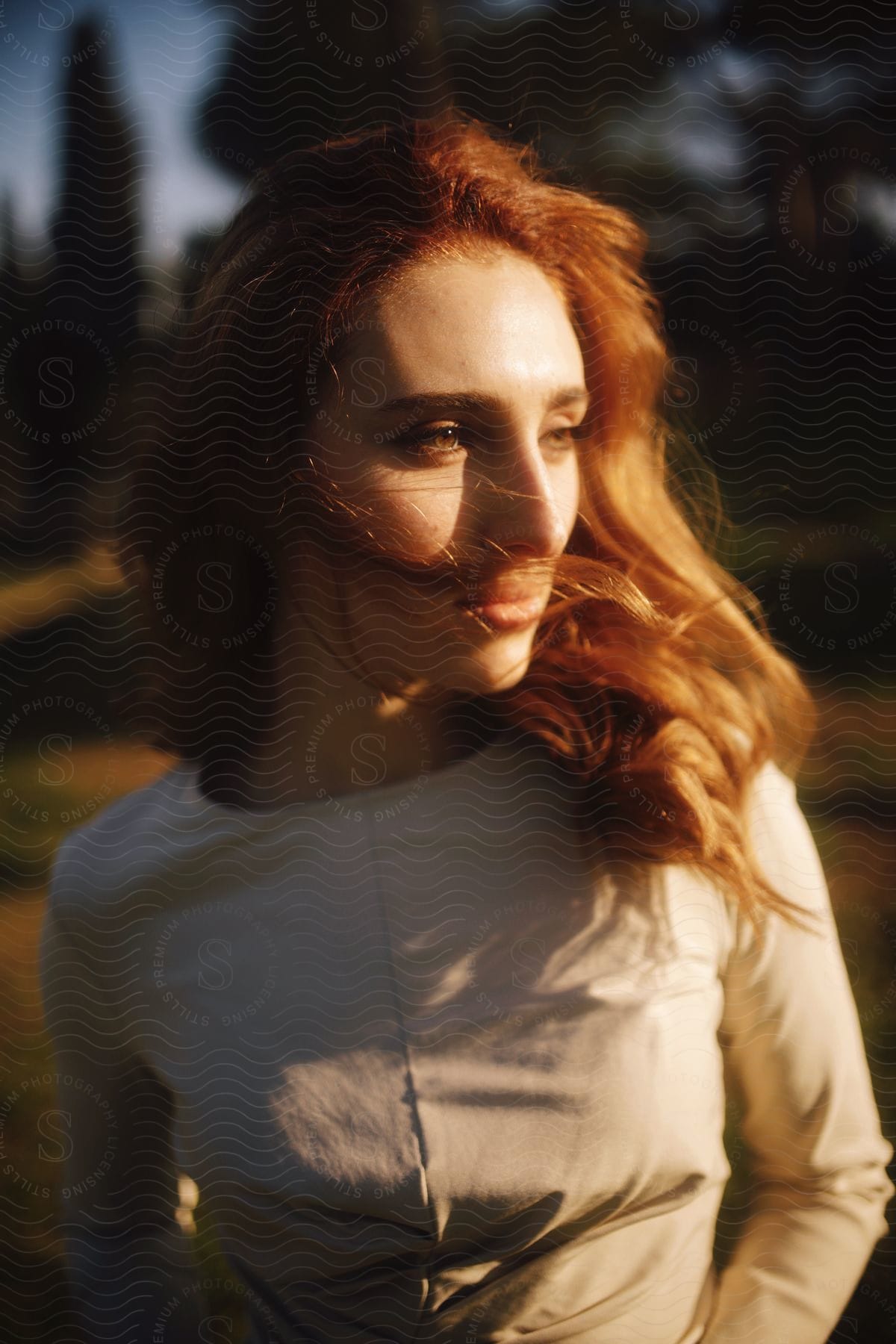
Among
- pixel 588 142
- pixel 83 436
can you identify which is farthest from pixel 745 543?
pixel 83 436

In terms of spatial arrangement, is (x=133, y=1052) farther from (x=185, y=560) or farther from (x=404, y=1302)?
(x=185, y=560)

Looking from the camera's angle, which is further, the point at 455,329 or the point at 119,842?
the point at 119,842

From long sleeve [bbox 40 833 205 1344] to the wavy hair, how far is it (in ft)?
0.66

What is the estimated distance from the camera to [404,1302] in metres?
0.65

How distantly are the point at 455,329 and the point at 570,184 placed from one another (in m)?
0.26

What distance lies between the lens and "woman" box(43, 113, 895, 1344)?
62 cm

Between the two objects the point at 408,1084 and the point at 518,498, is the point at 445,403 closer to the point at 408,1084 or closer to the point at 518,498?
the point at 518,498

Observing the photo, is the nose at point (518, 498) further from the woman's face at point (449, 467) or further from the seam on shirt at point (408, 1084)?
the seam on shirt at point (408, 1084)

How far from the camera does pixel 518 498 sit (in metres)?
0.63

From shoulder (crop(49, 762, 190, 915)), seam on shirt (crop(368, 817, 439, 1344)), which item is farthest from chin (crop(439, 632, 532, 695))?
shoulder (crop(49, 762, 190, 915))

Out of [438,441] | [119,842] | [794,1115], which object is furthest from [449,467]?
[794,1115]

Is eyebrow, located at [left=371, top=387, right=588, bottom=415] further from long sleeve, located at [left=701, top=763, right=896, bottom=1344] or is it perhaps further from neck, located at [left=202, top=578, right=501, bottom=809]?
long sleeve, located at [left=701, top=763, right=896, bottom=1344]

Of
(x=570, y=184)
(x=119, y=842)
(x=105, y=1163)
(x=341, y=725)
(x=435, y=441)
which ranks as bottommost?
(x=105, y=1163)

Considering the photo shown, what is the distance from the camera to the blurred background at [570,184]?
0.75 meters
